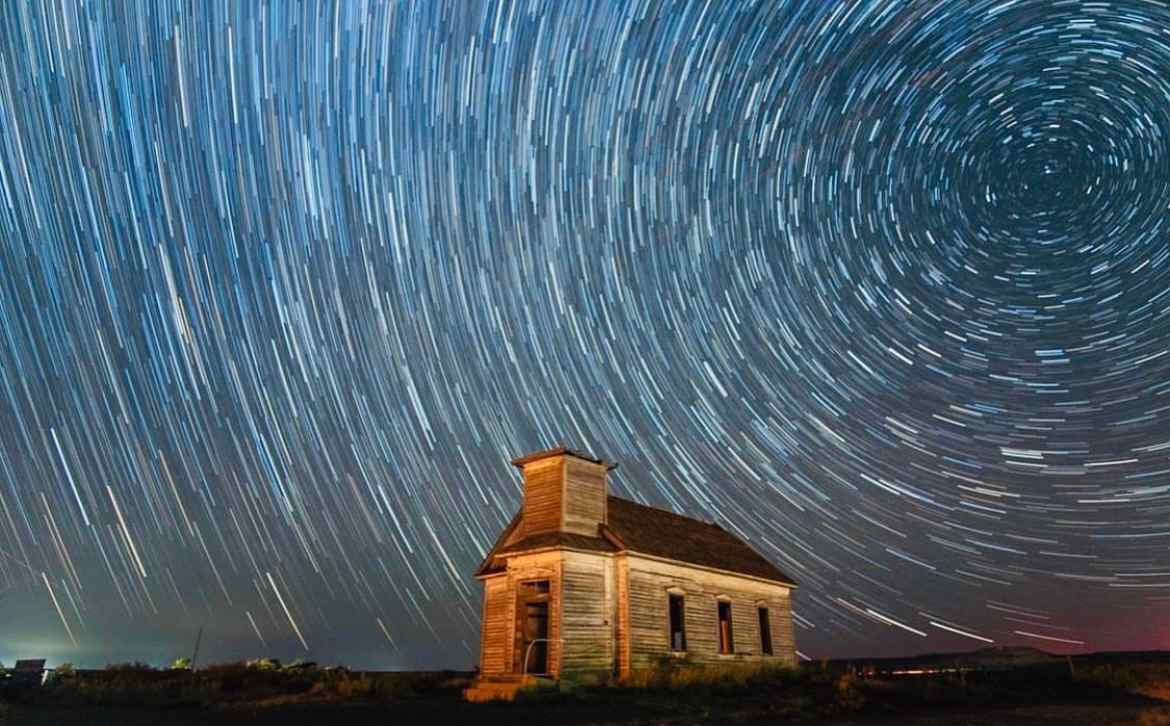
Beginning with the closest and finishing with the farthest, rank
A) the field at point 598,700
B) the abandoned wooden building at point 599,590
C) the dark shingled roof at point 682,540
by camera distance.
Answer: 1. the field at point 598,700
2. the abandoned wooden building at point 599,590
3. the dark shingled roof at point 682,540

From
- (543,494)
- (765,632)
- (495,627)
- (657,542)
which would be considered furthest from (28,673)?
(765,632)

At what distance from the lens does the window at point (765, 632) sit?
2580 centimetres

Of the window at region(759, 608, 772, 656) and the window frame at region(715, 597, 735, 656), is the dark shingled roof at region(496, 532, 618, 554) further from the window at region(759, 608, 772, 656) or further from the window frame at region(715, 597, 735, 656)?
the window at region(759, 608, 772, 656)

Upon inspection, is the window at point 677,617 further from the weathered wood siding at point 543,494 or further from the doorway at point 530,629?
the weathered wood siding at point 543,494

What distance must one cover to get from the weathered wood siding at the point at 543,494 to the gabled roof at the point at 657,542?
18.5 inches

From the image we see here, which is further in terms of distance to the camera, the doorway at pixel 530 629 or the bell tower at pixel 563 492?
the bell tower at pixel 563 492

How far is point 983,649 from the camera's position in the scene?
1818 inches

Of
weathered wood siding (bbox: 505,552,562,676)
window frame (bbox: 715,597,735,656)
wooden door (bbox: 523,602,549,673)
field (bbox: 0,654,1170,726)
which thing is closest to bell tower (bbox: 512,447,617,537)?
weathered wood siding (bbox: 505,552,562,676)

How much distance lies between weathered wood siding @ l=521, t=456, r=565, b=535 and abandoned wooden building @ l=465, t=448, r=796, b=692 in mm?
33

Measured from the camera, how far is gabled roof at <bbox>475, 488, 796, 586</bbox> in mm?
21000

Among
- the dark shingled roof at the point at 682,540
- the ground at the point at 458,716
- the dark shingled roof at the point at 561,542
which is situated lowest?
the ground at the point at 458,716

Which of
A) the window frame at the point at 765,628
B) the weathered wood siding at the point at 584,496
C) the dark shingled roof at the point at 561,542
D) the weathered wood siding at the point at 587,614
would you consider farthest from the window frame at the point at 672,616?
the window frame at the point at 765,628

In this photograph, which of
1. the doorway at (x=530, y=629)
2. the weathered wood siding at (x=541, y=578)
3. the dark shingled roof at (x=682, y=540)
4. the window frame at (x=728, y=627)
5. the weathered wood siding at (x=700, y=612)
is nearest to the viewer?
the weathered wood siding at (x=541, y=578)

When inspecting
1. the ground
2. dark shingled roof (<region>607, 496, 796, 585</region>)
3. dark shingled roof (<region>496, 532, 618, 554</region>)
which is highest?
dark shingled roof (<region>607, 496, 796, 585</region>)
